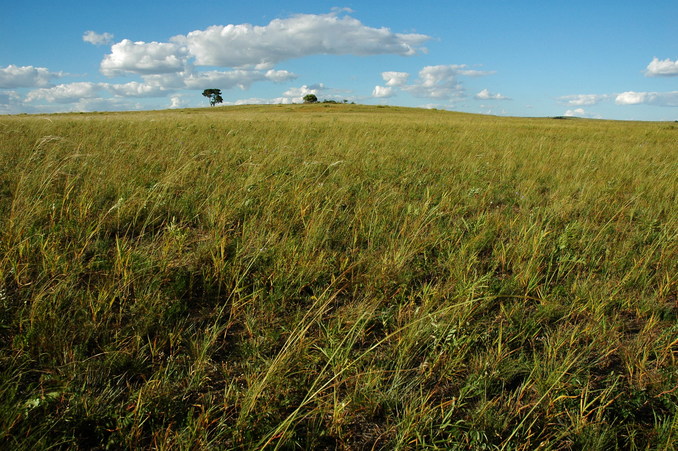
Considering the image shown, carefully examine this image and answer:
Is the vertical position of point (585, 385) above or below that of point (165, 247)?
below

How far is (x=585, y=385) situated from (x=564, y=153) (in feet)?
23.6

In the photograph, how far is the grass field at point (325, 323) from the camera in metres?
1.36

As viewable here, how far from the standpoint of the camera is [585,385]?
158cm

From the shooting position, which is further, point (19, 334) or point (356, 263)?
point (356, 263)

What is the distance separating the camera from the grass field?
1357 millimetres

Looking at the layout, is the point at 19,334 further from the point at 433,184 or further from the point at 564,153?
the point at 564,153

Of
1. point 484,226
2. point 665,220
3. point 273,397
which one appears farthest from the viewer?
point 665,220

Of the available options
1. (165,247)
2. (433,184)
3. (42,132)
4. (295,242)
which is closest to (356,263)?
(295,242)

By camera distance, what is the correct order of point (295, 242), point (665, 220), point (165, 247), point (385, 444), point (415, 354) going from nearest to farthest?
point (385, 444)
point (415, 354)
point (165, 247)
point (295, 242)
point (665, 220)

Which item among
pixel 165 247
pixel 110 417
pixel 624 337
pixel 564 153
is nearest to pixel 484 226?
pixel 624 337

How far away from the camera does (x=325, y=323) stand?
1.98 metres

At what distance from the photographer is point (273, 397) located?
143 centimetres

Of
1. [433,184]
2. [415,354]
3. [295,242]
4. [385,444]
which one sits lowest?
[385,444]

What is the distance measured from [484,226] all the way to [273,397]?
2377 mm
